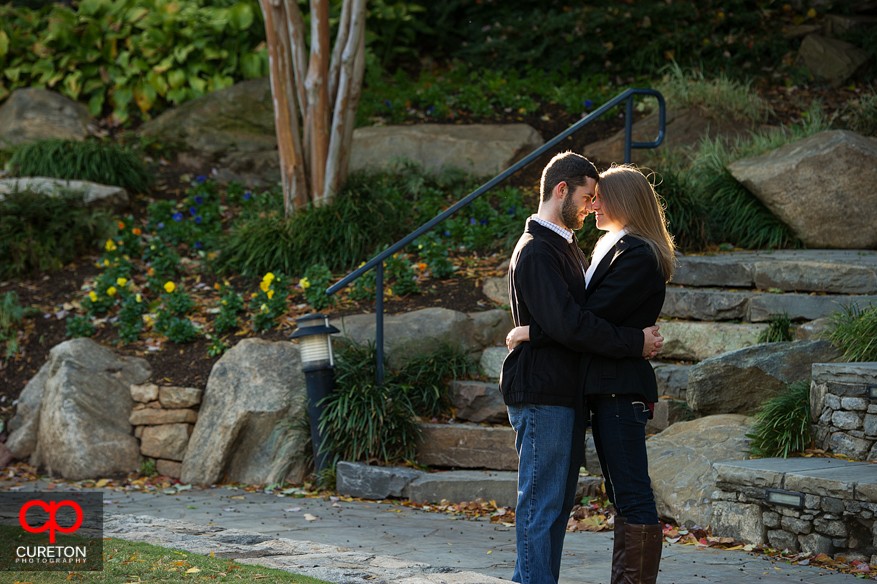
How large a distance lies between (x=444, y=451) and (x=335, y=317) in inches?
57.6

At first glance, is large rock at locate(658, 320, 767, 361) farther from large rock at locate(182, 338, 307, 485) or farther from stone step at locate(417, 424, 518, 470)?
large rock at locate(182, 338, 307, 485)

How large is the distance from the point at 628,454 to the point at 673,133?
5.62m

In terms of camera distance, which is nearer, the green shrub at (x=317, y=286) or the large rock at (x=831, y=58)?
the green shrub at (x=317, y=286)

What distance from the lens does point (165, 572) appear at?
2594 millimetres

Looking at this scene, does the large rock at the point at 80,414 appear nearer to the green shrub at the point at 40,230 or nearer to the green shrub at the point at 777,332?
the green shrub at the point at 40,230

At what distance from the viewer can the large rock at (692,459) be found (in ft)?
12.3

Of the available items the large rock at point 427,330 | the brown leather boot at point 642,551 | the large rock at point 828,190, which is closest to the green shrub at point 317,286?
the large rock at point 427,330

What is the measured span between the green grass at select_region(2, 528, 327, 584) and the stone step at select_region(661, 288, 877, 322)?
3.43 meters

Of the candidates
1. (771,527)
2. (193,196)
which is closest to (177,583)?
(771,527)

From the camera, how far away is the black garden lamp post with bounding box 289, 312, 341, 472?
15.9ft

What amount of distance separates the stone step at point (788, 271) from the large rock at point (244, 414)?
2.73 metres

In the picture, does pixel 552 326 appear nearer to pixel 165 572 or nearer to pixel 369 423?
pixel 165 572

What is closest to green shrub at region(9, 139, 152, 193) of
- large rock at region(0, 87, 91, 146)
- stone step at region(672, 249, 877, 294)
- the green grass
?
large rock at region(0, 87, 91, 146)

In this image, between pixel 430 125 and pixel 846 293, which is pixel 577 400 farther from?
pixel 430 125
